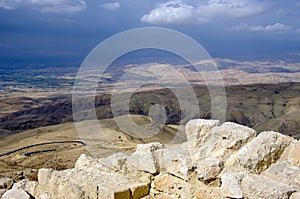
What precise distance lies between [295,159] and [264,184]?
3.28 feet

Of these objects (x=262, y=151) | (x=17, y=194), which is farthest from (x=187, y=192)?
(x=17, y=194)

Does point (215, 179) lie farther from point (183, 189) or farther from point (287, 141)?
point (287, 141)

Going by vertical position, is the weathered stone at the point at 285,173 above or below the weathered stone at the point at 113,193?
above

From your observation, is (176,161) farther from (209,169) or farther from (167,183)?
(209,169)

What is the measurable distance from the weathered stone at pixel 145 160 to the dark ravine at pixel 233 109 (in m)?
52.3

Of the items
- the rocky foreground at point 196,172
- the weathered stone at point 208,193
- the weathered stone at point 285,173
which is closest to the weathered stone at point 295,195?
the rocky foreground at point 196,172

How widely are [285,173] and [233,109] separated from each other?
78.8m

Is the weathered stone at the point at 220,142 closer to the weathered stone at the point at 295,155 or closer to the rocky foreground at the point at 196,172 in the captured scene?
the rocky foreground at the point at 196,172

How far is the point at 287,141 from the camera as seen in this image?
720cm

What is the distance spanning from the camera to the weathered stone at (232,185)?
6.42m

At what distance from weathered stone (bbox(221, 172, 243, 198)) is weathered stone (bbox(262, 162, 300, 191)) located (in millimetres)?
586

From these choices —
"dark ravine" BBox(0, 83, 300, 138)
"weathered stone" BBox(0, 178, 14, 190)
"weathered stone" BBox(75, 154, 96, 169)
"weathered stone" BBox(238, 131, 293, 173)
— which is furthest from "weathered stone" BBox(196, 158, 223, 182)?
"dark ravine" BBox(0, 83, 300, 138)

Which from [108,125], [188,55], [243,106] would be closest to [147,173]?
[188,55]

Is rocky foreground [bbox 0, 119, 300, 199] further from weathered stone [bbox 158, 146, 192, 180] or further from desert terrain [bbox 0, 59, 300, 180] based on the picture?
desert terrain [bbox 0, 59, 300, 180]
